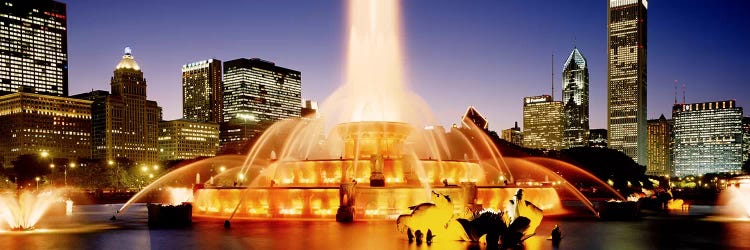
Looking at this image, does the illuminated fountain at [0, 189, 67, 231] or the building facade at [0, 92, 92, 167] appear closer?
the illuminated fountain at [0, 189, 67, 231]

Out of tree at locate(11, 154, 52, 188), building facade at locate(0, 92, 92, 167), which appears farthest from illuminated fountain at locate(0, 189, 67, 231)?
building facade at locate(0, 92, 92, 167)

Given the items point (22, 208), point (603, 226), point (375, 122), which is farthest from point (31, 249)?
point (375, 122)

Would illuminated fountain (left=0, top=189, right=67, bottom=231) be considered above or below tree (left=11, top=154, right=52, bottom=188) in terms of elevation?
above

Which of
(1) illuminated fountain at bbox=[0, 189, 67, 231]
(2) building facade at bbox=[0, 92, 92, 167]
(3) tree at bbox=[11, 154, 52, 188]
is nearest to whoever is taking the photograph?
(1) illuminated fountain at bbox=[0, 189, 67, 231]

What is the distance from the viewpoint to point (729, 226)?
34.0 meters

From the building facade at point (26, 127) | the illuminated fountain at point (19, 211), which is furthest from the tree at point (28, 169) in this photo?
the building facade at point (26, 127)

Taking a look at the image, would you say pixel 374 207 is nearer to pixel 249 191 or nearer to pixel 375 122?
pixel 249 191

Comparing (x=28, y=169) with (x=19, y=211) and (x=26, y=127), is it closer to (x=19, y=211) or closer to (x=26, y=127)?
Result: (x=19, y=211)

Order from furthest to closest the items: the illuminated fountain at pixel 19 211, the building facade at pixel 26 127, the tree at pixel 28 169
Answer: the building facade at pixel 26 127 < the tree at pixel 28 169 < the illuminated fountain at pixel 19 211

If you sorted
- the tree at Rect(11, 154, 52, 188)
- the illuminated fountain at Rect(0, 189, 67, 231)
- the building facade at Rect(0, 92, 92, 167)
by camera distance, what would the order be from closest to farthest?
1. the illuminated fountain at Rect(0, 189, 67, 231)
2. the tree at Rect(11, 154, 52, 188)
3. the building facade at Rect(0, 92, 92, 167)

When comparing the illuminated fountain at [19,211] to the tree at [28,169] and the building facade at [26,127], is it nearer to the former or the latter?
the tree at [28,169]

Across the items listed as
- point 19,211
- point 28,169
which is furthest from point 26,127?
point 19,211

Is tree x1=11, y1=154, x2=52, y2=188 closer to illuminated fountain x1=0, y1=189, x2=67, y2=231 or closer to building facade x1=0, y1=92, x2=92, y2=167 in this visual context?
illuminated fountain x1=0, y1=189, x2=67, y2=231

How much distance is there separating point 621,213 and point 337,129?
19.7 m
